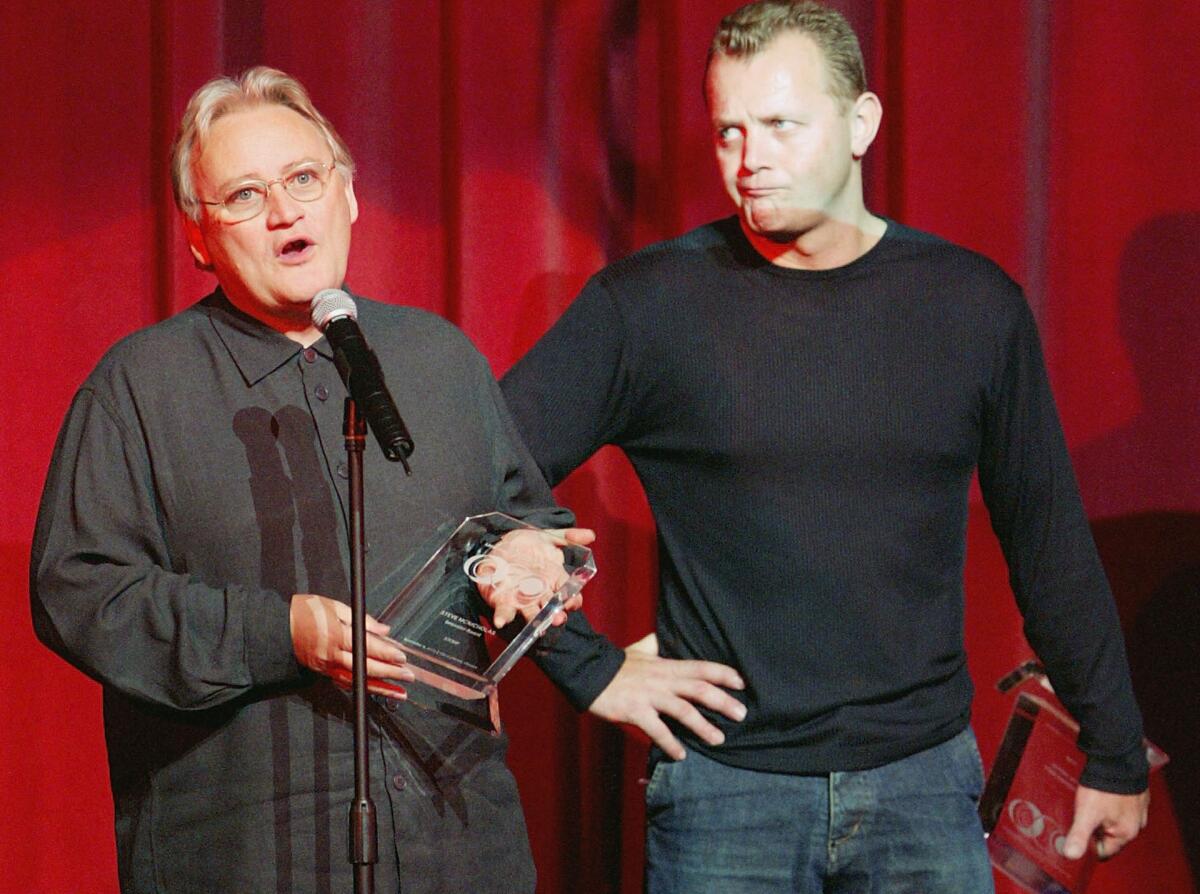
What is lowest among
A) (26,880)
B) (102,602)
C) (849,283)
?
(26,880)

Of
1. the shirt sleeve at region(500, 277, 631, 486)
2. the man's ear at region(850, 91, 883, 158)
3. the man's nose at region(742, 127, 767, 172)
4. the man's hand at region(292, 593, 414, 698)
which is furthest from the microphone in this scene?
the man's ear at region(850, 91, 883, 158)

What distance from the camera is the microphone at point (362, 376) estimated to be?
1285mm

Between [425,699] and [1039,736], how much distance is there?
983 millimetres

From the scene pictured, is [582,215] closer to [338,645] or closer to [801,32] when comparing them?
[801,32]

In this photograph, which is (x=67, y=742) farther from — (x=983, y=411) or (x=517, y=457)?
(x=983, y=411)

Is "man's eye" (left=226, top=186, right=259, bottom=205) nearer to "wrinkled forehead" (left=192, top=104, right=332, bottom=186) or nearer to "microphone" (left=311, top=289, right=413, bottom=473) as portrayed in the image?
"wrinkled forehead" (left=192, top=104, right=332, bottom=186)

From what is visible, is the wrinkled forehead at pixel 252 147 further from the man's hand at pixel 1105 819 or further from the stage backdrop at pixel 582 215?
the man's hand at pixel 1105 819

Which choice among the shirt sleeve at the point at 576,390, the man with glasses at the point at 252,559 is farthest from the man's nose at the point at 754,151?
the man with glasses at the point at 252,559

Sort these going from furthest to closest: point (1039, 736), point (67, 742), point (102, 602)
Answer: point (67, 742), point (1039, 736), point (102, 602)

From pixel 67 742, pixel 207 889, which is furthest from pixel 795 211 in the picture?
pixel 67 742

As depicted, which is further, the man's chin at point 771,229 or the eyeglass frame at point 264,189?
the man's chin at point 771,229

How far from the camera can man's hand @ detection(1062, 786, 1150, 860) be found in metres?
1.92

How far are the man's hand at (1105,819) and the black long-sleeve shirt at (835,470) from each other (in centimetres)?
2

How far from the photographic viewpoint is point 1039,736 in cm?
204
